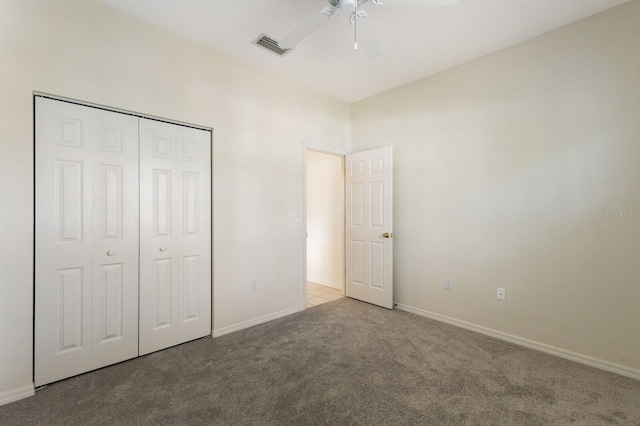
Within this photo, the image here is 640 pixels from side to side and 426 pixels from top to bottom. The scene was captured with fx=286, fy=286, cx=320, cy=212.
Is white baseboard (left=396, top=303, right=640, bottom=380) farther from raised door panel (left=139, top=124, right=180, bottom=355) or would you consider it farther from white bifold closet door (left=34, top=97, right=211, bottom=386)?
raised door panel (left=139, top=124, right=180, bottom=355)

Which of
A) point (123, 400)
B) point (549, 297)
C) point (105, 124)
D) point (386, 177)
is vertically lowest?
point (123, 400)

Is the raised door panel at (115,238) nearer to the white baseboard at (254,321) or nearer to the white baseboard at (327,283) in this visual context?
the white baseboard at (254,321)

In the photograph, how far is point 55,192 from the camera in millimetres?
2088

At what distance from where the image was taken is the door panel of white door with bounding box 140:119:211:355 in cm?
250

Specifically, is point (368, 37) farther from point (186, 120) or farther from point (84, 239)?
point (84, 239)

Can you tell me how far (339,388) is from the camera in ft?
6.66

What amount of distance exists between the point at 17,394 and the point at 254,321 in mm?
1818

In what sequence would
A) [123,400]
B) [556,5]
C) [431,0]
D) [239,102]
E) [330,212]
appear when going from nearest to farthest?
[431,0] < [123,400] < [556,5] < [239,102] < [330,212]

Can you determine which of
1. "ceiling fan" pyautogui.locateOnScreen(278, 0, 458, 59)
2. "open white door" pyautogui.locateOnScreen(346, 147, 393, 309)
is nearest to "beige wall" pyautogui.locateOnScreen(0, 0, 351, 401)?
"open white door" pyautogui.locateOnScreen(346, 147, 393, 309)

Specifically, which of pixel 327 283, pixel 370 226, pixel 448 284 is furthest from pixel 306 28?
pixel 327 283

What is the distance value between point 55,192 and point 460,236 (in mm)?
3695

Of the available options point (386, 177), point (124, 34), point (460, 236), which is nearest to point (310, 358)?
point (460, 236)

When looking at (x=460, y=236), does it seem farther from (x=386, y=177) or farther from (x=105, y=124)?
(x=105, y=124)

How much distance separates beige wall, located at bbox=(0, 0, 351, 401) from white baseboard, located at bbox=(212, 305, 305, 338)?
24 mm
